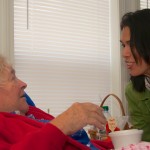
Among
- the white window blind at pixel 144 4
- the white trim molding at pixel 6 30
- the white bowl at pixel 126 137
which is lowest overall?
the white bowl at pixel 126 137

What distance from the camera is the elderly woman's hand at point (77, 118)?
1.01 meters

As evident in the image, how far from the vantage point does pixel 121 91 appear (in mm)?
2654

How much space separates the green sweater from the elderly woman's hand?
94 cm

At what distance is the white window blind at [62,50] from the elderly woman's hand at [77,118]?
48.5 inches

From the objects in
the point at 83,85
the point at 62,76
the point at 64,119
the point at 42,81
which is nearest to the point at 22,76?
the point at 42,81

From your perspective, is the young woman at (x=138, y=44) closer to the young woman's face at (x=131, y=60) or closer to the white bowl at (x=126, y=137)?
the young woman's face at (x=131, y=60)

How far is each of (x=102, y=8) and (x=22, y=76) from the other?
980 mm

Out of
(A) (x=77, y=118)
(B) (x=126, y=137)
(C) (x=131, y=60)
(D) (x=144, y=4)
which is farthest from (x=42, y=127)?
(D) (x=144, y=4)

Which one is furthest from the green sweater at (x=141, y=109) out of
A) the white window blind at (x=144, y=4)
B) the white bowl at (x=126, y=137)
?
the white window blind at (x=144, y=4)

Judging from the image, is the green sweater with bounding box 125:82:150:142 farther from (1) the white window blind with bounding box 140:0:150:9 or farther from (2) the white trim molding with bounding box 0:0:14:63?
(1) the white window blind with bounding box 140:0:150:9

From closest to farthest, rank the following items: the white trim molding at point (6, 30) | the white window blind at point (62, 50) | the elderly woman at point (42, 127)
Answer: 1. the elderly woman at point (42, 127)
2. the white trim molding at point (6, 30)
3. the white window blind at point (62, 50)

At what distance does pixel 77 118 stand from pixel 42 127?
0.41ft

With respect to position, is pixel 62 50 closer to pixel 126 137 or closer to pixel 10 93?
pixel 10 93

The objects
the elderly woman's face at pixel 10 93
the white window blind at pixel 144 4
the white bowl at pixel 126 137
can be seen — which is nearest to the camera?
the white bowl at pixel 126 137
